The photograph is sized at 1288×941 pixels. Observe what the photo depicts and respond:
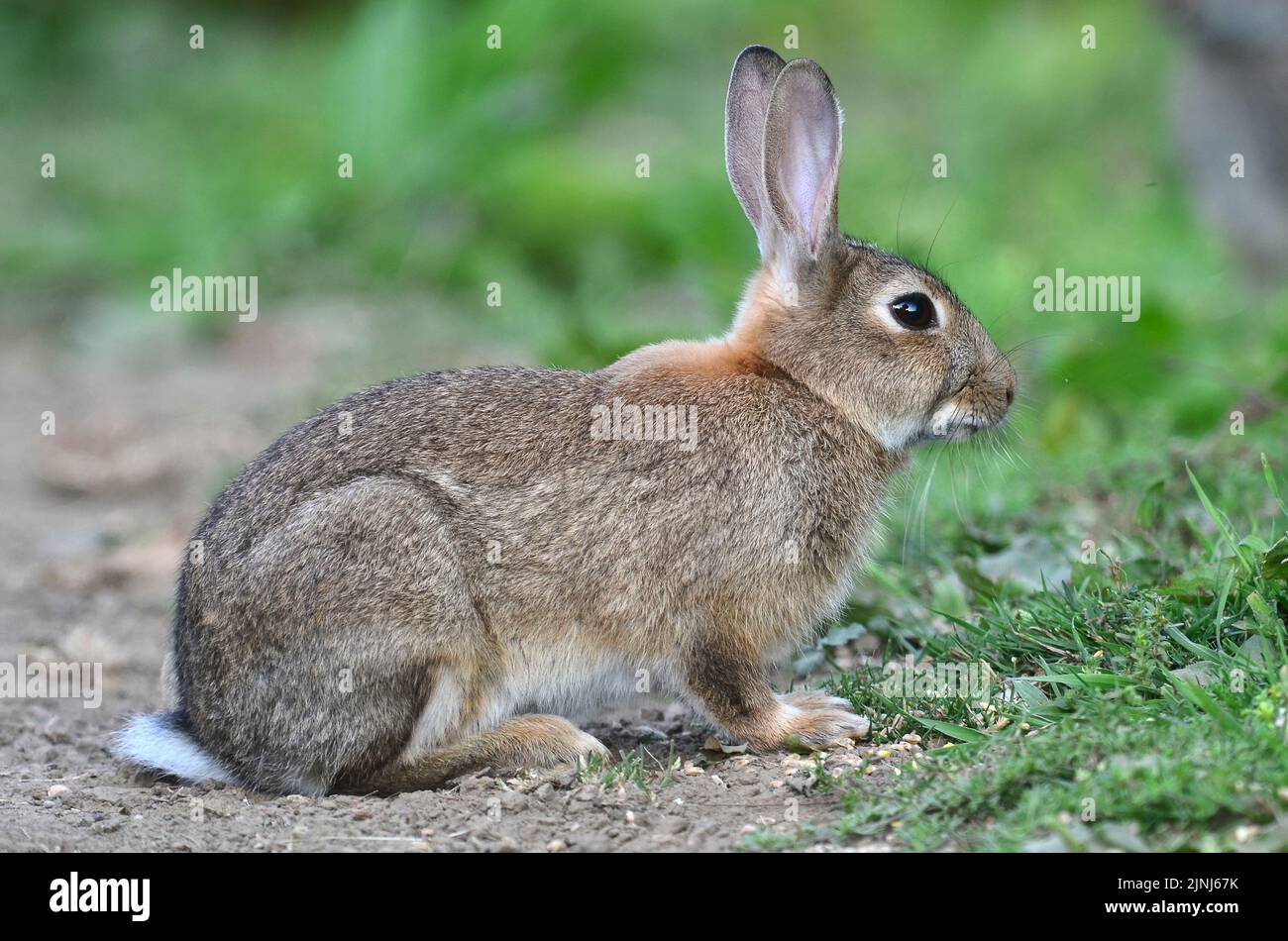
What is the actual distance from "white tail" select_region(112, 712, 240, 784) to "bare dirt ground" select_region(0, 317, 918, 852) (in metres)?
0.07

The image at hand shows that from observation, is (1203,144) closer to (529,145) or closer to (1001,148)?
(1001,148)

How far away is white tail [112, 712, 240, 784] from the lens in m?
5.46

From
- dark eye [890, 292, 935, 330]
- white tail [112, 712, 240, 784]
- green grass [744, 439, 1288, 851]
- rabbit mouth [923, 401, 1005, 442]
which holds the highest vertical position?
dark eye [890, 292, 935, 330]

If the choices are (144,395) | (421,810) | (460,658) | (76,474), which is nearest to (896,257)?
(460,658)

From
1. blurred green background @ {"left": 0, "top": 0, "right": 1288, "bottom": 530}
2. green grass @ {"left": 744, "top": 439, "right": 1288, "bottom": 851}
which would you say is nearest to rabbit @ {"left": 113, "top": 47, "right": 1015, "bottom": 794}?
green grass @ {"left": 744, "top": 439, "right": 1288, "bottom": 851}

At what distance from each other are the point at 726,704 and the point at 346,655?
1280mm

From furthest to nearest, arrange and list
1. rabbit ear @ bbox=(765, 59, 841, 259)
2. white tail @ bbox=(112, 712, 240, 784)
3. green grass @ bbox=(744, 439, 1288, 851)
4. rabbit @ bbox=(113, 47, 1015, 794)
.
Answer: rabbit ear @ bbox=(765, 59, 841, 259) < white tail @ bbox=(112, 712, 240, 784) < rabbit @ bbox=(113, 47, 1015, 794) < green grass @ bbox=(744, 439, 1288, 851)

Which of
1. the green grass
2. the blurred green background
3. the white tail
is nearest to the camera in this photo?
the green grass

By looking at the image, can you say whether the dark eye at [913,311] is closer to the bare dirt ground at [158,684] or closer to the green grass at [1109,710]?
the green grass at [1109,710]

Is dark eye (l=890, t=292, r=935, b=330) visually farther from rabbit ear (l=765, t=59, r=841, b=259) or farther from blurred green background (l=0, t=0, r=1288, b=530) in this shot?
blurred green background (l=0, t=0, r=1288, b=530)

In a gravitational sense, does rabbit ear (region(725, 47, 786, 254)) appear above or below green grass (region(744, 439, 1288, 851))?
above

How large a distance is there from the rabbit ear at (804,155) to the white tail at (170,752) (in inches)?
109

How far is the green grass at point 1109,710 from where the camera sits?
160 inches

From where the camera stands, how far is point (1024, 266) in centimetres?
1066
